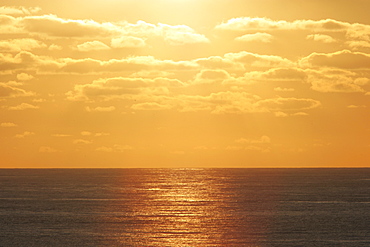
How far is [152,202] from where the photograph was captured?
535 ft

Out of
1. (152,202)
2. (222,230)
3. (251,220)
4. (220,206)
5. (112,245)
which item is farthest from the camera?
(152,202)

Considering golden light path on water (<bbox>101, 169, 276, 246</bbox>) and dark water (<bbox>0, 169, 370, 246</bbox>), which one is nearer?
dark water (<bbox>0, 169, 370, 246</bbox>)

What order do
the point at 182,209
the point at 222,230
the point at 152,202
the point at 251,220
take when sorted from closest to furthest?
the point at 222,230, the point at 251,220, the point at 182,209, the point at 152,202

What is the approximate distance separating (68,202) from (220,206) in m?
38.7

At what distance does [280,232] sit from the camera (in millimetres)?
98812

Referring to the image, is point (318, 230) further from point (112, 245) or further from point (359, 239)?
point (112, 245)

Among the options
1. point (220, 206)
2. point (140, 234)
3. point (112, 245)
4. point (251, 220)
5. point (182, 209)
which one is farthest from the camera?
point (220, 206)

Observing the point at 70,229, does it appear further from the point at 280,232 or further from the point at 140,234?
the point at 280,232

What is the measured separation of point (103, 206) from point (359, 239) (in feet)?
239

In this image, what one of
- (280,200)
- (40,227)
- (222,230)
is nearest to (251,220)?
(222,230)

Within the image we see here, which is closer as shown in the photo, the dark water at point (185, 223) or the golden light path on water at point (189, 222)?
the dark water at point (185, 223)

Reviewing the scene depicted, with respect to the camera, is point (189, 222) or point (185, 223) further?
point (189, 222)

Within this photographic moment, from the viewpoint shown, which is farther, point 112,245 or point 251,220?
point 251,220

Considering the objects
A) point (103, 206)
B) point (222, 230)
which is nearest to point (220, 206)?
point (103, 206)
